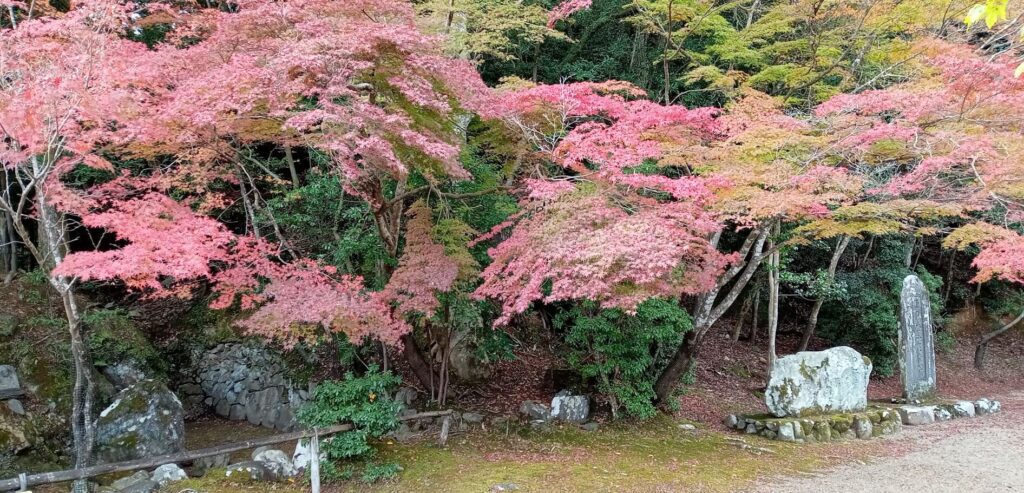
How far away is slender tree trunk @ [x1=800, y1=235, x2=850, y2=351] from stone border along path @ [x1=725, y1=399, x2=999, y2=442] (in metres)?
2.89

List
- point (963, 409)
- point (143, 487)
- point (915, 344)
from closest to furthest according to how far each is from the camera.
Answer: point (143, 487), point (963, 409), point (915, 344)

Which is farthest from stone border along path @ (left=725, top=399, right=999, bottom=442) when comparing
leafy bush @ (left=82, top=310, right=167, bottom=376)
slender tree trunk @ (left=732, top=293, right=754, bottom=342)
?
leafy bush @ (left=82, top=310, right=167, bottom=376)

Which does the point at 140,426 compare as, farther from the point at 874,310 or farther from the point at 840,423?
the point at 874,310

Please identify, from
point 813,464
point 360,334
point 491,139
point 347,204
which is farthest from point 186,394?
point 813,464

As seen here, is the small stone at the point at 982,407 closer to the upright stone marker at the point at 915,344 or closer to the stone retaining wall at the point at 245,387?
the upright stone marker at the point at 915,344

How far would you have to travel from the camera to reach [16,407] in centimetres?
735

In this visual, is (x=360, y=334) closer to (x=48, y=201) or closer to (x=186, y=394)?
(x=48, y=201)

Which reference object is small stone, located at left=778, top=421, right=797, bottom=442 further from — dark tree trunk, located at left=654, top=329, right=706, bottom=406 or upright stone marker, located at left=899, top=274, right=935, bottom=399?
upright stone marker, located at left=899, top=274, right=935, bottom=399

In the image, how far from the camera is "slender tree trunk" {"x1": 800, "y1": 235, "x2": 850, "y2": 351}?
37.1 ft

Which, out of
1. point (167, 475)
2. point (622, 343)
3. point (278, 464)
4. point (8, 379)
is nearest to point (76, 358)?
point (167, 475)

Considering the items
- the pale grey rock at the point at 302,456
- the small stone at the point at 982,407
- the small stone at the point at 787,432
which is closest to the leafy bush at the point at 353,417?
the pale grey rock at the point at 302,456

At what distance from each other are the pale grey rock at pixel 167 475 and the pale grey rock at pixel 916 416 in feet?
33.9

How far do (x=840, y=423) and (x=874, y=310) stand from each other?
17.4 ft

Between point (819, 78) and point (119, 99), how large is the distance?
972cm
